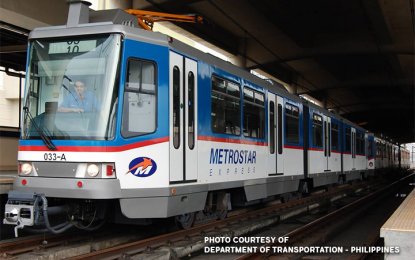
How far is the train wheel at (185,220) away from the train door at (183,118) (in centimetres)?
87

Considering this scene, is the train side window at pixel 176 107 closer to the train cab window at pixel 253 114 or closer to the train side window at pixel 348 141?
the train cab window at pixel 253 114

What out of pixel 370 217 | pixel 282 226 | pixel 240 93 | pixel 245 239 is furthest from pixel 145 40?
pixel 370 217

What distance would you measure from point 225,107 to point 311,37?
17.7 m

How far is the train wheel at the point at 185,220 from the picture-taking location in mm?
Result: 8664

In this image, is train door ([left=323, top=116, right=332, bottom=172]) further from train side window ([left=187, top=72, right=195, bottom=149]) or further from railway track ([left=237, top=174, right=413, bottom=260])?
train side window ([left=187, top=72, right=195, bottom=149])

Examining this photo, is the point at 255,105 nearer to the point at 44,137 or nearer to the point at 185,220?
the point at 185,220

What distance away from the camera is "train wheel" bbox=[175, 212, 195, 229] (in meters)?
8.66

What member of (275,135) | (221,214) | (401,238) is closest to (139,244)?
(221,214)

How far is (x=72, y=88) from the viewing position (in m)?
7.14

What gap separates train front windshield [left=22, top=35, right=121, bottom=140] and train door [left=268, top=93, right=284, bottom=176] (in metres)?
5.75

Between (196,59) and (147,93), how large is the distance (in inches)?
61.9

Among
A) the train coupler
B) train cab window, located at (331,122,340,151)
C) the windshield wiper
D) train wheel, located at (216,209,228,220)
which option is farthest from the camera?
train cab window, located at (331,122,340,151)

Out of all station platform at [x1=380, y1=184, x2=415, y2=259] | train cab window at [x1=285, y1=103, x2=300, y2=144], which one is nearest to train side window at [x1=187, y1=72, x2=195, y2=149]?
station platform at [x1=380, y1=184, x2=415, y2=259]

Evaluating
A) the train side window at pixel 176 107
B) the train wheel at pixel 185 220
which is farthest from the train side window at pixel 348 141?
the train side window at pixel 176 107
